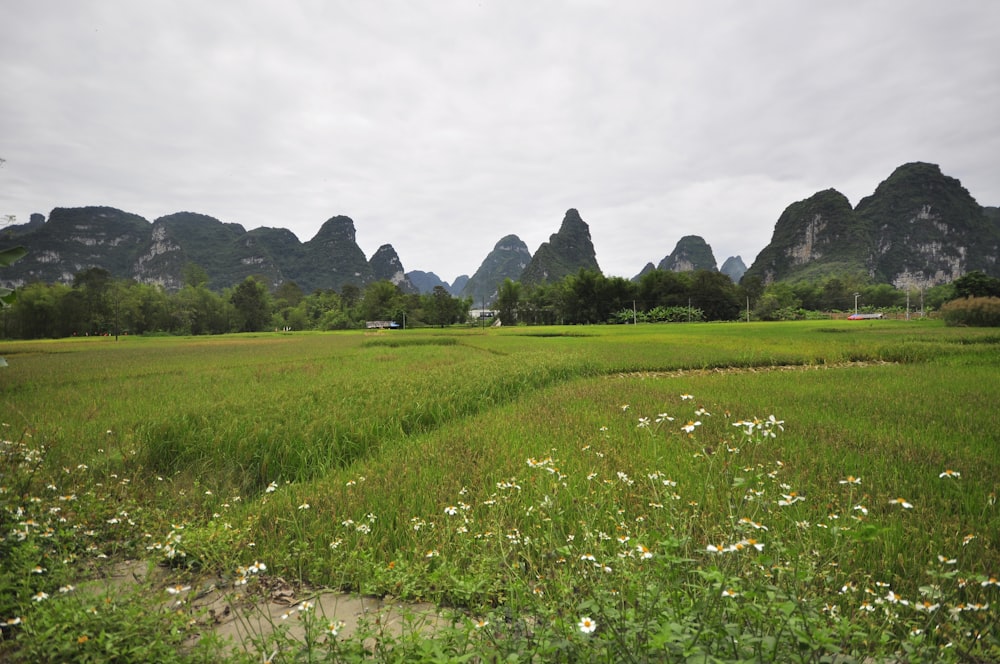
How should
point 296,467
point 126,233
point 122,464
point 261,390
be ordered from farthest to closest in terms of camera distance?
point 126,233, point 261,390, point 296,467, point 122,464

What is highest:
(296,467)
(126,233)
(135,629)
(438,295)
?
(126,233)

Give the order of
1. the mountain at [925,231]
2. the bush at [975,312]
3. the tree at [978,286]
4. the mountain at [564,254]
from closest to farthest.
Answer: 1. the bush at [975,312]
2. the tree at [978,286]
3. the mountain at [925,231]
4. the mountain at [564,254]

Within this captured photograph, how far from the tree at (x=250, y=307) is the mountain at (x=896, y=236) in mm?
148756

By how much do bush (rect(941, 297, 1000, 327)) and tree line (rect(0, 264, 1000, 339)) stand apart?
108 feet

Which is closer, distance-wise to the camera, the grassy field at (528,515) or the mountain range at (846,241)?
the grassy field at (528,515)

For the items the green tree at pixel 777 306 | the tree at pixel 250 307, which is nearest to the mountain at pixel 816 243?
the green tree at pixel 777 306

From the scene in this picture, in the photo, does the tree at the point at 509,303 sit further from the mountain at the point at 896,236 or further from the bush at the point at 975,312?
the mountain at the point at 896,236

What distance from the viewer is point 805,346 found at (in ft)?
55.5

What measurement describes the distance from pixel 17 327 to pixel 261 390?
32.9 meters

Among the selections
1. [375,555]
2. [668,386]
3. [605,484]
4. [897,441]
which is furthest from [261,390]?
[897,441]

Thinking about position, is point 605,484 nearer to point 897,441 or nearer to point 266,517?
point 266,517

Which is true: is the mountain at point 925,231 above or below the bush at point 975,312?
above

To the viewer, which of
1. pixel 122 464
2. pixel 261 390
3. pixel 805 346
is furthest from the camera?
pixel 805 346

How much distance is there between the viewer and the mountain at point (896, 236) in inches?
5340
